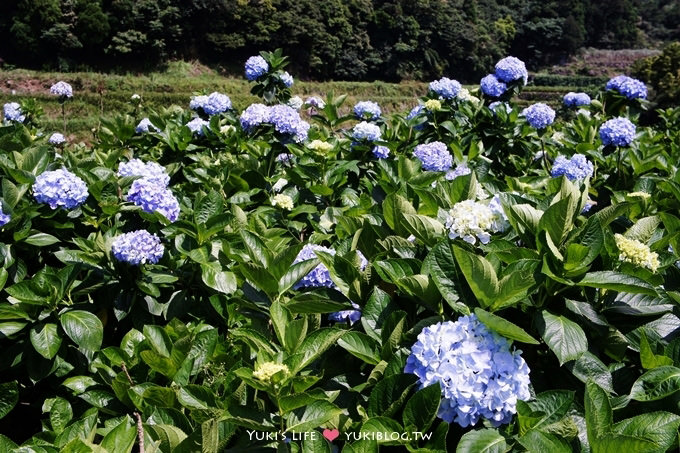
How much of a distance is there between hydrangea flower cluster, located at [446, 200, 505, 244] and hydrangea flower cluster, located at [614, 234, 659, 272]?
10.8 inches

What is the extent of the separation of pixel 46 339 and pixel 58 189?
501 millimetres

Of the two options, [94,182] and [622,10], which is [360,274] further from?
[622,10]

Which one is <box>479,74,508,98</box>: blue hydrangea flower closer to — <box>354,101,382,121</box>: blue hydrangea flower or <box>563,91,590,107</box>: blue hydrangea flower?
<box>354,101,382,121</box>: blue hydrangea flower

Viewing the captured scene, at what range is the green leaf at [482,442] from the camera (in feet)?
2.84

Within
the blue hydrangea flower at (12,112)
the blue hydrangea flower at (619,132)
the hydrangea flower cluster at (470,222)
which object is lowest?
the blue hydrangea flower at (12,112)

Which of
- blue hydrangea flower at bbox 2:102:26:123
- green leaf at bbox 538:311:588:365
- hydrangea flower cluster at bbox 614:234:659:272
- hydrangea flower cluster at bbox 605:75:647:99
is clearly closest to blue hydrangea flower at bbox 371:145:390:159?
hydrangea flower cluster at bbox 614:234:659:272

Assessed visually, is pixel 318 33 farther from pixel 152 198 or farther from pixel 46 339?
pixel 46 339

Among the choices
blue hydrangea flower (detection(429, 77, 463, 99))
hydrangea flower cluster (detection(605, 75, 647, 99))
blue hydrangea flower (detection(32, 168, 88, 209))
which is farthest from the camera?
hydrangea flower cluster (detection(605, 75, 647, 99))

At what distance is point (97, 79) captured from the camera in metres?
24.5

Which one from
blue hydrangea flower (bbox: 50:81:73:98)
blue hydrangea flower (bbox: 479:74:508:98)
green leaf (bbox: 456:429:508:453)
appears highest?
green leaf (bbox: 456:429:508:453)

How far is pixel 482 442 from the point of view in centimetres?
88

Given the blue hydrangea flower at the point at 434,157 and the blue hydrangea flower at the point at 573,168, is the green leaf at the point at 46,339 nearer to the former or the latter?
the blue hydrangea flower at the point at 434,157

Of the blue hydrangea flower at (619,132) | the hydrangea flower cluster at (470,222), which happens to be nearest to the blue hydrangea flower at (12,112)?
the blue hydrangea flower at (619,132)

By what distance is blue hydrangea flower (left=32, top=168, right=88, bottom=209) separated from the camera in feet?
5.68
